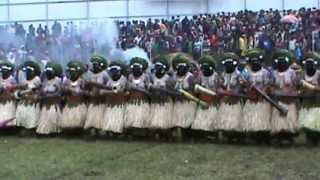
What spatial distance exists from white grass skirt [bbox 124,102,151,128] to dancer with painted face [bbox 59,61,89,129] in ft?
2.97

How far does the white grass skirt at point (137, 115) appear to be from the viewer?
13.0 m

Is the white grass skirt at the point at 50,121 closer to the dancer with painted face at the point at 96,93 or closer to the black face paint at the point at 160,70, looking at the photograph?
the dancer with painted face at the point at 96,93

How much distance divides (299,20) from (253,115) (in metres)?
12.7

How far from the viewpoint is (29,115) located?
45.6 feet

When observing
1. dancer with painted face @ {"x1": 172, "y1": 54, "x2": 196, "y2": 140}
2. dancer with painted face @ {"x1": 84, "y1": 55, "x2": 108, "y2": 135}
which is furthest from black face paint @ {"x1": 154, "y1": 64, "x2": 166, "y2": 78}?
→ dancer with painted face @ {"x1": 84, "y1": 55, "x2": 108, "y2": 135}

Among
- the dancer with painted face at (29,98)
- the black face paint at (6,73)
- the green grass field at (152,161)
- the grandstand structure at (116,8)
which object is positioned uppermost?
the grandstand structure at (116,8)

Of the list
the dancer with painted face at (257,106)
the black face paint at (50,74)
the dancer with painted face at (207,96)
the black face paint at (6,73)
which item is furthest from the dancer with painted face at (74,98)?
the dancer with painted face at (257,106)

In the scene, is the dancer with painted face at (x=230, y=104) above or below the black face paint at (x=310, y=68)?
below

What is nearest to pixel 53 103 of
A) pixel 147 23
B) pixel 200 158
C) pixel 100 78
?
pixel 100 78

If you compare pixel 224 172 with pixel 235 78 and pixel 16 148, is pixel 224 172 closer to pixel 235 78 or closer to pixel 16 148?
pixel 235 78

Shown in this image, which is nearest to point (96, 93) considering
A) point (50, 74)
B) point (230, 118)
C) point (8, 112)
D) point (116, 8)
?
point (50, 74)

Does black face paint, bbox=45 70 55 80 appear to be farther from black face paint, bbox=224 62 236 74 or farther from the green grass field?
black face paint, bbox=224 62 236 74

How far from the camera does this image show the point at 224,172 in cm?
1002

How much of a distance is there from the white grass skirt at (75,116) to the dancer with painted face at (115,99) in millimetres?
449
